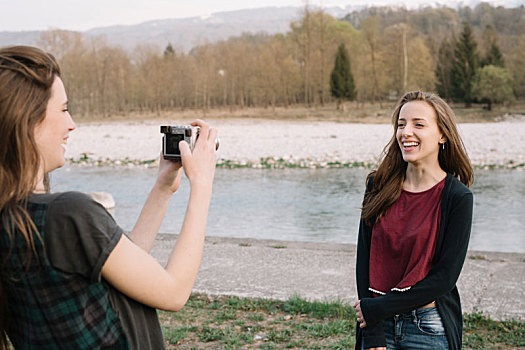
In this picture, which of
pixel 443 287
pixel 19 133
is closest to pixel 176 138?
pixel 19 133

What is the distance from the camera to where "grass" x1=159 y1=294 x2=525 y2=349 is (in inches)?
180

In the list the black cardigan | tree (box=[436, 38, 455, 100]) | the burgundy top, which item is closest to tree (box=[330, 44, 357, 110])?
tree (box=[436, 38, 455, 100])

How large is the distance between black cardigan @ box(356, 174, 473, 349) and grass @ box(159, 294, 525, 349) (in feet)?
6.39

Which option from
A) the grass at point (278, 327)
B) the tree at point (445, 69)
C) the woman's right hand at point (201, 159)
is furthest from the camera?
the tree at point (445, 69)

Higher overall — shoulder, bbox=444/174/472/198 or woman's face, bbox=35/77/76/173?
woman's face, bbox=35/77/76/173

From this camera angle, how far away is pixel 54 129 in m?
1.60

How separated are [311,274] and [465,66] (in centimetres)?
5316

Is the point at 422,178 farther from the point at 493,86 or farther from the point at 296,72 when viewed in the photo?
the point at 296,72

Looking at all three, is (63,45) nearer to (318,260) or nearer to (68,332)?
(318,260)

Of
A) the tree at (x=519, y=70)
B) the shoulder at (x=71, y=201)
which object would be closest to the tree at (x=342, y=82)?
the tree at (x=519, y=70)

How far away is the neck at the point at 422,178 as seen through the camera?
2793mm

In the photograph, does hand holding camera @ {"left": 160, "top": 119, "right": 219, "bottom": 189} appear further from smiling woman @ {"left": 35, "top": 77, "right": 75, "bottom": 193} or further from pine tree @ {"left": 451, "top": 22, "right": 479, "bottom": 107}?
pine tree @ {"left": 451, "top": 22, "right": 479, "bottom": 107}

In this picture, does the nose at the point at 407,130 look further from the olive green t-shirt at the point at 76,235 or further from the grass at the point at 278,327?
the grass at the point at 278,327

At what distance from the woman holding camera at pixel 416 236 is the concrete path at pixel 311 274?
2.71 meters
